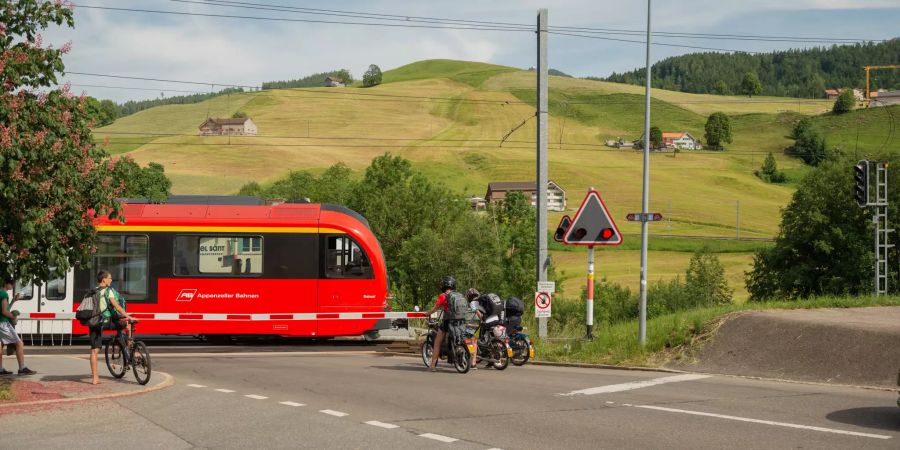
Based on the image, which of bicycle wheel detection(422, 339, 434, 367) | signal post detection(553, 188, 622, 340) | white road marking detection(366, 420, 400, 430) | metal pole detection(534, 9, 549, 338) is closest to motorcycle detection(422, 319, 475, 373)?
bicycle wheel detection(422, 339, 434, 367)

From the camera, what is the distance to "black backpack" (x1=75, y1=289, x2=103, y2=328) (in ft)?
45.6

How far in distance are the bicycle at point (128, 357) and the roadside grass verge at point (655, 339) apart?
304 inches

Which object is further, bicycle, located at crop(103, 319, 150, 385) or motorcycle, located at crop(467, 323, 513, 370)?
motorcycle, located at crop(467, 323, 513, 370)

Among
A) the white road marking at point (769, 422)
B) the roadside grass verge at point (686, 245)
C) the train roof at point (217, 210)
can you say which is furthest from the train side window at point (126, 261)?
the roadside grass verge at point (686, 245)

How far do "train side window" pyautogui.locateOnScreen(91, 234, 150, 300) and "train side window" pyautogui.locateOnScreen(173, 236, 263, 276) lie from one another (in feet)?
2.64

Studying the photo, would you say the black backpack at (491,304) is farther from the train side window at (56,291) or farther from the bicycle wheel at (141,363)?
the train side window at (56,291)

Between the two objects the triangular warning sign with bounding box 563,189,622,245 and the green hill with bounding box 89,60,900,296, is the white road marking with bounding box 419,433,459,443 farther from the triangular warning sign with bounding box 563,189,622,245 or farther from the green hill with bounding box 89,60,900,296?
the green hill with bounding box 89,60,900,296

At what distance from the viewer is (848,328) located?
14656 mm

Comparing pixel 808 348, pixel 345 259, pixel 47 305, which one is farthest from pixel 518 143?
pixel 808 348

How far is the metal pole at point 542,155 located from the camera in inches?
794

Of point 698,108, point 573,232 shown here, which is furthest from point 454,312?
point 698,108

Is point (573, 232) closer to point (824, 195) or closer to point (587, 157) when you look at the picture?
point (824, 195)

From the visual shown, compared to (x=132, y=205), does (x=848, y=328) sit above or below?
below

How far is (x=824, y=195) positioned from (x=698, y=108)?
112465mm
